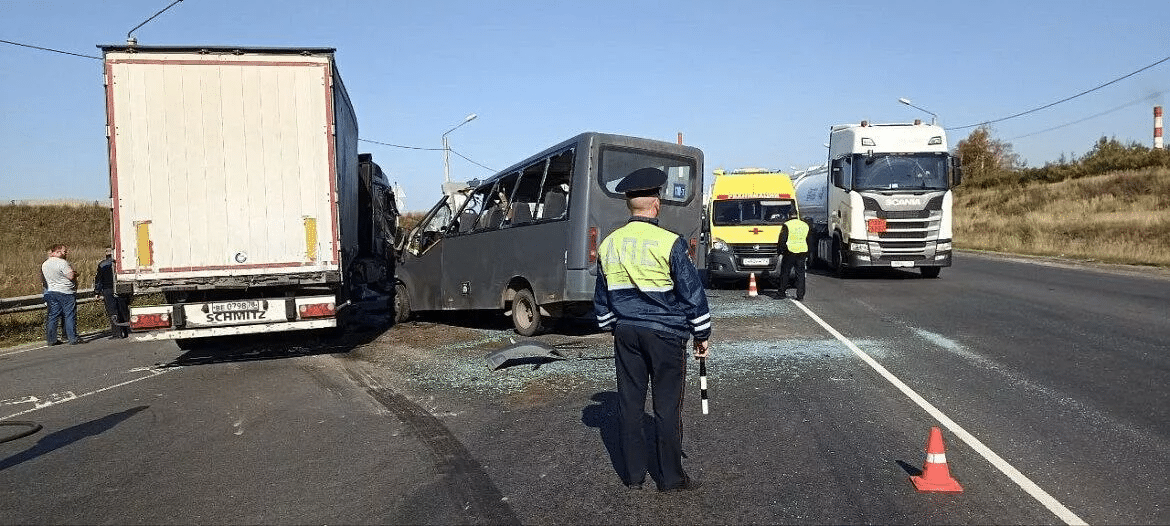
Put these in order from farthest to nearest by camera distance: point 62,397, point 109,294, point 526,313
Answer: point 109,294 → point 526,313 → point 62,397

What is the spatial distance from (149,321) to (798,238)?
10078mm

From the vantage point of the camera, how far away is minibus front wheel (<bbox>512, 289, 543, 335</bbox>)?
1086 cm

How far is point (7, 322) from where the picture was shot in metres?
15.4

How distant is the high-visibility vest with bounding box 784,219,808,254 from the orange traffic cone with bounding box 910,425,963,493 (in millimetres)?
10463

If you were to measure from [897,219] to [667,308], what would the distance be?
1496 centimetres

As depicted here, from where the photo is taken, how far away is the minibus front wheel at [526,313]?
1086 cm

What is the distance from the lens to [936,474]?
449 centimetres

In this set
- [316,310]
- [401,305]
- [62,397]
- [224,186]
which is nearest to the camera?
[62,397]

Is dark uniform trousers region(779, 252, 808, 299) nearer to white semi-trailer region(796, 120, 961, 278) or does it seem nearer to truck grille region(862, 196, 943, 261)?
white semi-trailer region(796, 120, 961, 278)

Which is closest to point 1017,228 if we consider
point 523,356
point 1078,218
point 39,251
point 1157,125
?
point 1078,218

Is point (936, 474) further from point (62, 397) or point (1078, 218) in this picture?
point (1078, 218)

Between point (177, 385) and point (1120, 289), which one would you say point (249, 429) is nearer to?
point (177, 385)

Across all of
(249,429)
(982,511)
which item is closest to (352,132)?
(249,429)

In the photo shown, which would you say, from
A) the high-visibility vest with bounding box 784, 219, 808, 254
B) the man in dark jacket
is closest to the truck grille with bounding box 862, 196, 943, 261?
the high-visibility vest with bounding box 784, 219, 808, 254
